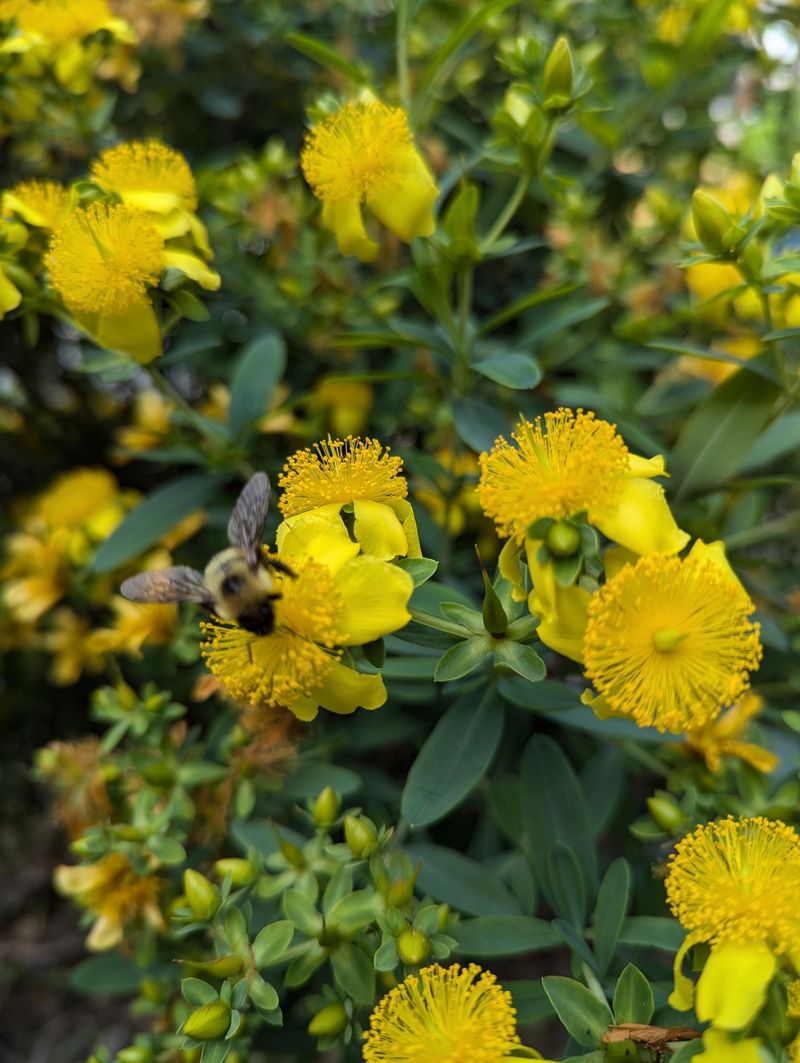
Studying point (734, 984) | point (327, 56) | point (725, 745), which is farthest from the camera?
point (327, 56)

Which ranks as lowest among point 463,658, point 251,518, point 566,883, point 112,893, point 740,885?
point 112,893

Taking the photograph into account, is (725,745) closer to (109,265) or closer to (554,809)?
(554,809)

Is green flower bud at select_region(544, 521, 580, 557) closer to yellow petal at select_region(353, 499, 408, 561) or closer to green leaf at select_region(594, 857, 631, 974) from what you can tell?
yellow petal at select_region(353, 499, 408, 561)

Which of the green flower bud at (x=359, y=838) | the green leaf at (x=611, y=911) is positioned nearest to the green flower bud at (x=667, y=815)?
the green leaf at (x=611, y=911)

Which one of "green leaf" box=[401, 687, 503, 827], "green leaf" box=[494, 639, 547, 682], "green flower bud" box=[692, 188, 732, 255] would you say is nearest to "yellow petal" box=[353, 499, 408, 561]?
"green leaf" box=[494, 639, 547, 682]

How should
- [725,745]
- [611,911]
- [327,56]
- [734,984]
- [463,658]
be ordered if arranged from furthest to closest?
[327,56] → [725,745] → [611,911] → [463,658] → [734,984]

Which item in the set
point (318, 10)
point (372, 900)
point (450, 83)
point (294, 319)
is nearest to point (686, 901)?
point (372, 900)

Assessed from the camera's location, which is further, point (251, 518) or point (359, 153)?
point (359, 153)

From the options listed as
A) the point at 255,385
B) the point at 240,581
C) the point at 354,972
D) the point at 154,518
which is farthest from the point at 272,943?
the point at 255,385
